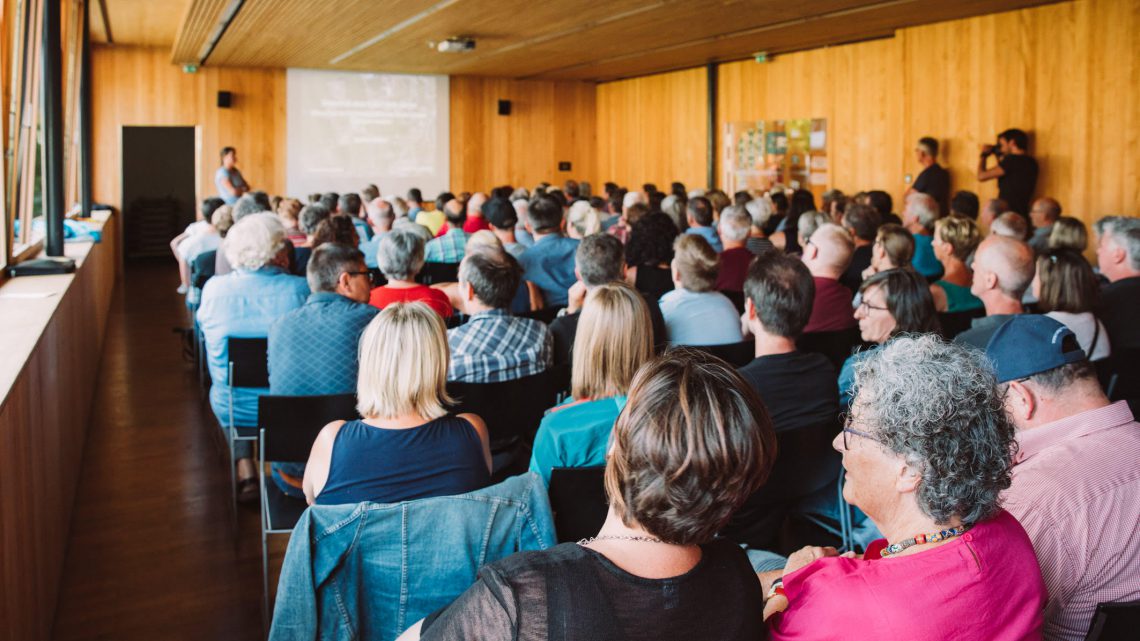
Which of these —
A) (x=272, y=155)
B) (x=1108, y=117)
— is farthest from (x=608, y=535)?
(x=272, y=155)

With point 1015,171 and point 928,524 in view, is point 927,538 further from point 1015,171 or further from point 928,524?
point 1015,171

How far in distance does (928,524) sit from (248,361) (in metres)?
3.67

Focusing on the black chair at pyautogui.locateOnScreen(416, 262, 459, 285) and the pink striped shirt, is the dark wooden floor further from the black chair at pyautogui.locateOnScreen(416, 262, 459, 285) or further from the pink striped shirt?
the pink striped shirt

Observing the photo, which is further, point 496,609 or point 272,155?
point 272,155

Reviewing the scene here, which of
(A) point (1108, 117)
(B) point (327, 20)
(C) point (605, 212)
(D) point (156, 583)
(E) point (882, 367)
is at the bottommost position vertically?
(D) point (156, 583)

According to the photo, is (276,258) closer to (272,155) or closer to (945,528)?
(945,528)

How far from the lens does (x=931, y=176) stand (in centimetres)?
1132

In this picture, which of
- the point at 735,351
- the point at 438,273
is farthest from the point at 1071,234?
the point at 438,273

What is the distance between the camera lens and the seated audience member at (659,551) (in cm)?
141

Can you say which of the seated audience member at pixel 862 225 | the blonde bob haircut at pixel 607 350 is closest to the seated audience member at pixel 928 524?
the blonde bob haircut at pixel 607 350

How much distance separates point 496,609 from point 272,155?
55.2ft

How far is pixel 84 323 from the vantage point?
6.66m

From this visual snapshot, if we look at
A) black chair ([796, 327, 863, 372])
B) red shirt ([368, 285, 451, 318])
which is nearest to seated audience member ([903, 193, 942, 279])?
black chair ([796, 327, 863, 372])

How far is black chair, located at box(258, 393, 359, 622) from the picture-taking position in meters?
3.39
